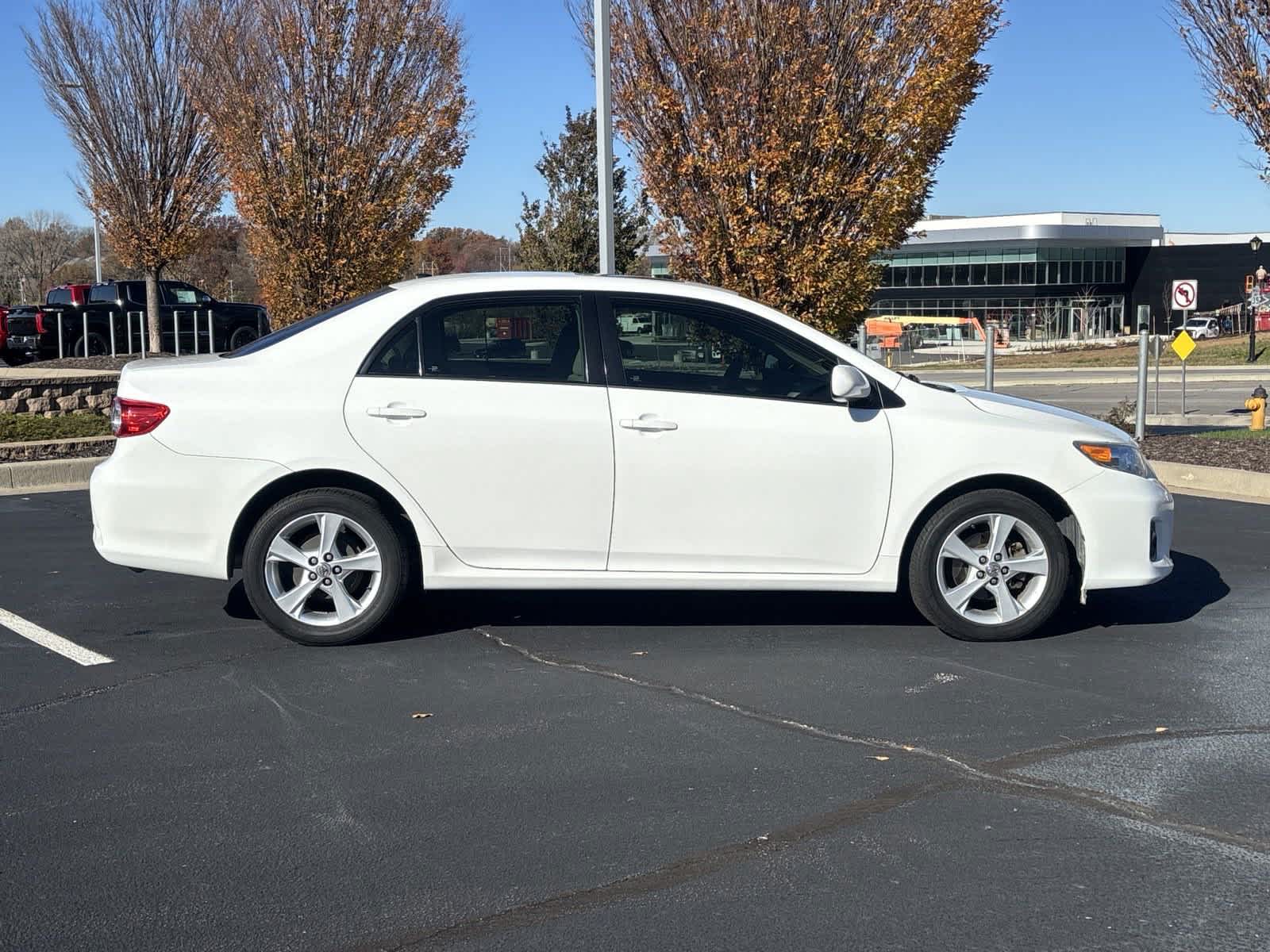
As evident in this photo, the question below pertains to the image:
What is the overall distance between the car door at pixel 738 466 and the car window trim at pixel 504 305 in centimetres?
6

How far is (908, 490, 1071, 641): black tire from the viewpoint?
6.53m

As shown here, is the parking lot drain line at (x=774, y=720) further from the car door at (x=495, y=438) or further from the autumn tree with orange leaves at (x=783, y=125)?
the autumn tree with orange leaves at (x=783, y=125)

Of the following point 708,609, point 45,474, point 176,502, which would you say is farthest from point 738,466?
point 45,474

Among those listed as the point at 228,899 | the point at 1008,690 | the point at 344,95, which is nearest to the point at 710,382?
the point at 1008,690

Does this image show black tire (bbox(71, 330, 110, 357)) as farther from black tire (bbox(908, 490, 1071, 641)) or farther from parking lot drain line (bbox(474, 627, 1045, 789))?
black tire (bbox(908, 490, 1071, 641))

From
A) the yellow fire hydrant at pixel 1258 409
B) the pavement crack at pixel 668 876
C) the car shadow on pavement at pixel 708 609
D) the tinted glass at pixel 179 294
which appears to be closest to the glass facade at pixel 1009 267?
the tinted glass at pixel 179 294

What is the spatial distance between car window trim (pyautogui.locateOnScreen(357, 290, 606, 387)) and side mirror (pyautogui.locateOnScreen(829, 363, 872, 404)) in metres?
1.09

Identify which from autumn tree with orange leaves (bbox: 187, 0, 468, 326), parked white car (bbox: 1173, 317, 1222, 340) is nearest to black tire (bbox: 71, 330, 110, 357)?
autumn tree with orange leaves (bbox: 187, 0, 468, 326)

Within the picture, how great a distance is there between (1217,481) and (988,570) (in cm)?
697

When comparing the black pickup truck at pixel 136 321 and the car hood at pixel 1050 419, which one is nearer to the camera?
the car hood at pixel 1050 419

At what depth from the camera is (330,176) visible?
742 inches

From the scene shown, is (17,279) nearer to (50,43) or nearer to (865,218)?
(50,43)

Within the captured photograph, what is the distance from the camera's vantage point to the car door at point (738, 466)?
6.41 m

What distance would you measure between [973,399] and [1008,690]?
5.40 ft
